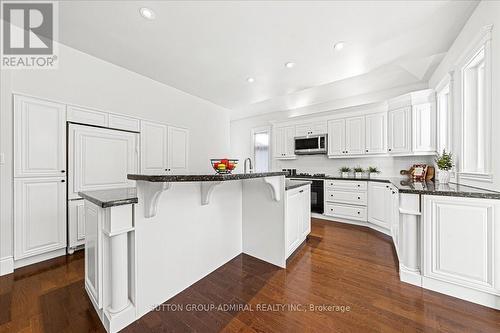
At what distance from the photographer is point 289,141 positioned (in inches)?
204

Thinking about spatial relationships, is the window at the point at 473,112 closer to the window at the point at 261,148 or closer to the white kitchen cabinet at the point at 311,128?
the white kitchen cabinet at the point at 311,128


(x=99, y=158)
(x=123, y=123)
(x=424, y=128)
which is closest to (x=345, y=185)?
(x=424, y=128)

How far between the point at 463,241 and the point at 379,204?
6.29 ft

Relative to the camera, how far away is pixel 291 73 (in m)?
3.48

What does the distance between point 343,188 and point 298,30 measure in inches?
117

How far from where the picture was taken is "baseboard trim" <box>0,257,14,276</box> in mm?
2138

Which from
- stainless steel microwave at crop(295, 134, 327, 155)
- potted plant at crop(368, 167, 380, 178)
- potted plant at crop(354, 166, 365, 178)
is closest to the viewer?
potted plant at crop(368, 167, 380, 178)

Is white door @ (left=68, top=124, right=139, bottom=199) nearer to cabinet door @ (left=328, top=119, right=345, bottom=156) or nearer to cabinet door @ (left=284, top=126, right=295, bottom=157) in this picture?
cabinet door @ (left=284, top=126, right=295, bottom=157)

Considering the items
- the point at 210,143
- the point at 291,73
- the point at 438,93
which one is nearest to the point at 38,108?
the point at 210,143

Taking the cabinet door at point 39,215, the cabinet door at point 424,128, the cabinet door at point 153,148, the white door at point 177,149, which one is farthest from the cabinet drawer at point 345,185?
the cabinet door at point 39,215

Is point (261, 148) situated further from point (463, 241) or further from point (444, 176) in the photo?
point (463, 241)

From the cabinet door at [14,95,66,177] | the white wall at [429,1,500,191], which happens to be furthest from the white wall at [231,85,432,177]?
the cabinet door at [14,95,66,177]

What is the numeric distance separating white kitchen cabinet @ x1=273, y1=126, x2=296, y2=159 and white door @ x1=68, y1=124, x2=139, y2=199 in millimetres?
3369

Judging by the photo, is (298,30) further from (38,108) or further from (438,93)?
(38,108)
